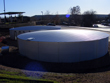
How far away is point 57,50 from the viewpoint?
37.8 ft

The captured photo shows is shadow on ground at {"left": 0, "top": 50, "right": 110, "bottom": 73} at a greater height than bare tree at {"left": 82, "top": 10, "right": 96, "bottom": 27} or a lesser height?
lesser

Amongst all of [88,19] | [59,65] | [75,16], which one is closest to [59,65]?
[59,65]

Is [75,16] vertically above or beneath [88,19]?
above

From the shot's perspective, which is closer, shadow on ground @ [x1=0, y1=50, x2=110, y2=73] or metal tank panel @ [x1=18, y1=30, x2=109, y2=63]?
shadow on ground @ [x1=0, y1=50, x2=110, y2=73]

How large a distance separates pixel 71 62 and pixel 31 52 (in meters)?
3.94

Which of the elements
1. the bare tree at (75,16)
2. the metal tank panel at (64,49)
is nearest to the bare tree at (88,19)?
the bare tree at (75,16)

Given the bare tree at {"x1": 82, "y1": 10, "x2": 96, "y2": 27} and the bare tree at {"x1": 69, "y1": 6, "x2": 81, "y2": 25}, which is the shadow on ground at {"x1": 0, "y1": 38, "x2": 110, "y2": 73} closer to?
the bare tree at {"x1": 82, "y1": 10, "x2": 96, "y2": 27}

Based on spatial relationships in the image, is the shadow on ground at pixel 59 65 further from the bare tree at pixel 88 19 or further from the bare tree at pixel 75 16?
the bare tree at pixel 75 16

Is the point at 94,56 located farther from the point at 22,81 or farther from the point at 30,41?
the point at 22,81

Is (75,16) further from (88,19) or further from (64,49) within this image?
(64,49)

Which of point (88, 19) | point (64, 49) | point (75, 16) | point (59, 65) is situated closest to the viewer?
point (59, 65)

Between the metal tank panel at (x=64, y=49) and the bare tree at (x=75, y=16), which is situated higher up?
the bare tree at (x=75, y=16)

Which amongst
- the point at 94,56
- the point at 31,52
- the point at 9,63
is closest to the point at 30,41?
the point at 31,52

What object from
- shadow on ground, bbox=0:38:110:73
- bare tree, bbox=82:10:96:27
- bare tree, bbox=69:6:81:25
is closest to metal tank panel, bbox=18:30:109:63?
shadow on ground, bbox=0:38:110:73
